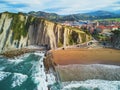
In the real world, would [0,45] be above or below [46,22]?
below

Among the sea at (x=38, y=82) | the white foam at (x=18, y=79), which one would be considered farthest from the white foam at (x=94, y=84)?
the white foam at (x=18, y=79)

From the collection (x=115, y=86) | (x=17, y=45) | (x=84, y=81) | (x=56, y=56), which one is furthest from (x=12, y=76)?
(x=17, y=45)

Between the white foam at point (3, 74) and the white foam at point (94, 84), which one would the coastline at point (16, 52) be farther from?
the white foam at point (94, 84)

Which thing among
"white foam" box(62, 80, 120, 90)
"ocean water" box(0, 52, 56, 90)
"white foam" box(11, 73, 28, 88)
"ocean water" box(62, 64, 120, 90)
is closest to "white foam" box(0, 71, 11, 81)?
"ocean water" box(0, 52, 56, 90)

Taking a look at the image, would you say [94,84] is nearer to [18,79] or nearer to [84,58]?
[18,79]

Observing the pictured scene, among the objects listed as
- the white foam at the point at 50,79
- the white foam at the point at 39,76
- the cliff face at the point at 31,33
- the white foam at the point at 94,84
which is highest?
the cliff face at the point at 31,33

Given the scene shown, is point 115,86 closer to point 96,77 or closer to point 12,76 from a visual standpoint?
point 96,77

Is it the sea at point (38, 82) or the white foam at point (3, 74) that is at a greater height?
the white foam at point (3, 74)
